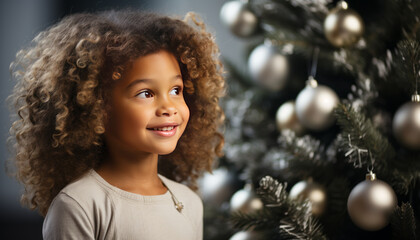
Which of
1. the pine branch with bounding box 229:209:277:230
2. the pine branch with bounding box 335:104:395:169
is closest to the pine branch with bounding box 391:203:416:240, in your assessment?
the pine branch with bounding box 335:104:395:169

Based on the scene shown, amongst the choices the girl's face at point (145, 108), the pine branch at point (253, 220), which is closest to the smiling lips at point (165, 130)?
the girl's face at point (145, 108)

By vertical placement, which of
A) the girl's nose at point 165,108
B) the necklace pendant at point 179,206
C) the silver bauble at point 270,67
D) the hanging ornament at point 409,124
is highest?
the girl's nose at point 165,108

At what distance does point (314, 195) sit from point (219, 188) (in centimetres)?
30

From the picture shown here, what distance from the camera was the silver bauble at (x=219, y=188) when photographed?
119 cm

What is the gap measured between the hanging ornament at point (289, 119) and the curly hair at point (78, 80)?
21cm

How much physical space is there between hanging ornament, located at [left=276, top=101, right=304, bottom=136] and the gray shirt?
35cm

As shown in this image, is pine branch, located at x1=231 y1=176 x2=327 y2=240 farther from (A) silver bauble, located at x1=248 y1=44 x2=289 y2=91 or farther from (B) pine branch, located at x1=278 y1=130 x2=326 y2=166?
(A) silver bauble, located at x1=248 y1=44 x2=289 y2=91

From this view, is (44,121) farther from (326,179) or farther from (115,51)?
(326,179)

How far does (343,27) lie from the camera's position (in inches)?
37.2

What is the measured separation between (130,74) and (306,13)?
0.48 meters

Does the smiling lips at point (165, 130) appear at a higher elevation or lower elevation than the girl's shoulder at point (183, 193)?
higher

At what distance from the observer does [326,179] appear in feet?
3.23

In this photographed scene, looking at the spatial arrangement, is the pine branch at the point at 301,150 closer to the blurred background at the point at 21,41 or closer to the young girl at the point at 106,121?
the young girl at the point at 106,121

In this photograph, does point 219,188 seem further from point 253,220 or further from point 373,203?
point 373,203
